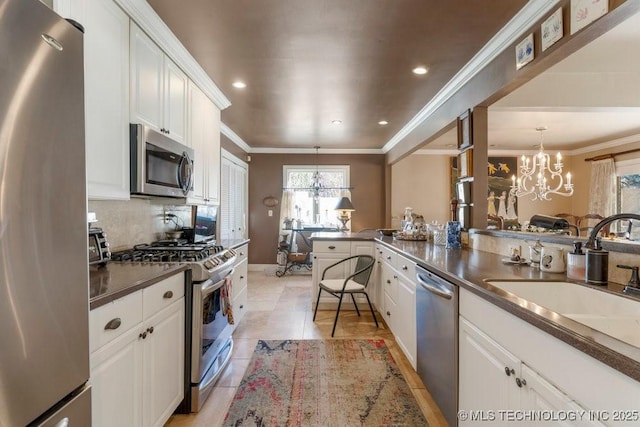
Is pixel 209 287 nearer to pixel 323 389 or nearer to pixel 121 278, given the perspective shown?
pixel 121 278

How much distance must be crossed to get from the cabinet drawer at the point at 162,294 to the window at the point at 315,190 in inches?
195

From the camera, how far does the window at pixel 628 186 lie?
5.57m

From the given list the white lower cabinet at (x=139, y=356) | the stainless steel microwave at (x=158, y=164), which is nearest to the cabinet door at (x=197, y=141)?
the stainless steel microwave at (x=158, y=164)

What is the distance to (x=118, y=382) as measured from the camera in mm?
1300

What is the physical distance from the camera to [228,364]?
2533mm

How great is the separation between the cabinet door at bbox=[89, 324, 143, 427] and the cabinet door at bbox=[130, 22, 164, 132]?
130 cm

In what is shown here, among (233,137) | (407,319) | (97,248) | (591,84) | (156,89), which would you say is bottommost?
(407,319)

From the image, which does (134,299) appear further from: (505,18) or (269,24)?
(505,18)

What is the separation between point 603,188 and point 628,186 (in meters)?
0.39

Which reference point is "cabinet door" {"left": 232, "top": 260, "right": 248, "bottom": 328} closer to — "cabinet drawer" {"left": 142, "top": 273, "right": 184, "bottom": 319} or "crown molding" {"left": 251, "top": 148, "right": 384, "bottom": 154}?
"cabinet drawer" {"left": 142, "top": 273, "right": 184, "bottom": 319}

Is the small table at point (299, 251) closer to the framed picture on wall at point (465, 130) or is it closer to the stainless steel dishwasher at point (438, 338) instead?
the framed picture on wall at point (465, 130)

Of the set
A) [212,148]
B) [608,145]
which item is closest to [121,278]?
[212,148]

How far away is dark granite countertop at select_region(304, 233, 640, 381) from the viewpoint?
738mm

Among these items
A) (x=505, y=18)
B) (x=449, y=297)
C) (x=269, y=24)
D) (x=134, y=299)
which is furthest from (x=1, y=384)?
(x=505, y=18)
